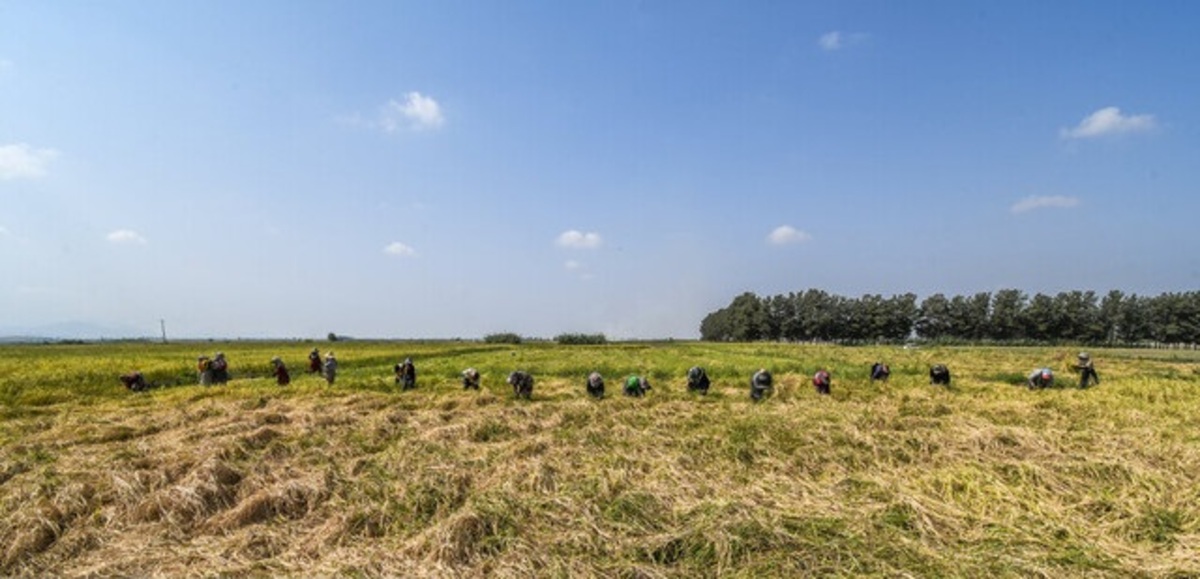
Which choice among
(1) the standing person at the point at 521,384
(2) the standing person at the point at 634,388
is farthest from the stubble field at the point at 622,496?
(1) the standing person at the point at 521,384

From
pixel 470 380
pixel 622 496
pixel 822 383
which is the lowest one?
pixel 822 383

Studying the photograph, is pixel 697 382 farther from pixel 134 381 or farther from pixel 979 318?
pixel 979 318

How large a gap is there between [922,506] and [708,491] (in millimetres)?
2119

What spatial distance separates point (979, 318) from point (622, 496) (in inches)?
5066

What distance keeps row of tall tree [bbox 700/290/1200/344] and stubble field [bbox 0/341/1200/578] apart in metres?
113

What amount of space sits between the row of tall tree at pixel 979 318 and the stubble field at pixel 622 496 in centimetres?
11295

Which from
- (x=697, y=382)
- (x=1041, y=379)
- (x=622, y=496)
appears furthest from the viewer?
(x=1041, y=379)

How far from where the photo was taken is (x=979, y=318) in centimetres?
11131

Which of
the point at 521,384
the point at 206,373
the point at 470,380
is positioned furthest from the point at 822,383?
the point at 206,373

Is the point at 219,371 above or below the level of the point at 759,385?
above

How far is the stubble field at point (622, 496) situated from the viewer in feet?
15.8

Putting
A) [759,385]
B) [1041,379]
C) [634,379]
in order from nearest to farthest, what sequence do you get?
1. [634,379]
2. [759,385]
3. [1041,379]

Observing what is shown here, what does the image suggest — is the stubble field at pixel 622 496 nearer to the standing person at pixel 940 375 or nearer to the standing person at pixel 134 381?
the standing person at pixel 940 375

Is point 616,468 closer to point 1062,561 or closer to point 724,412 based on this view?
point 1062,561
